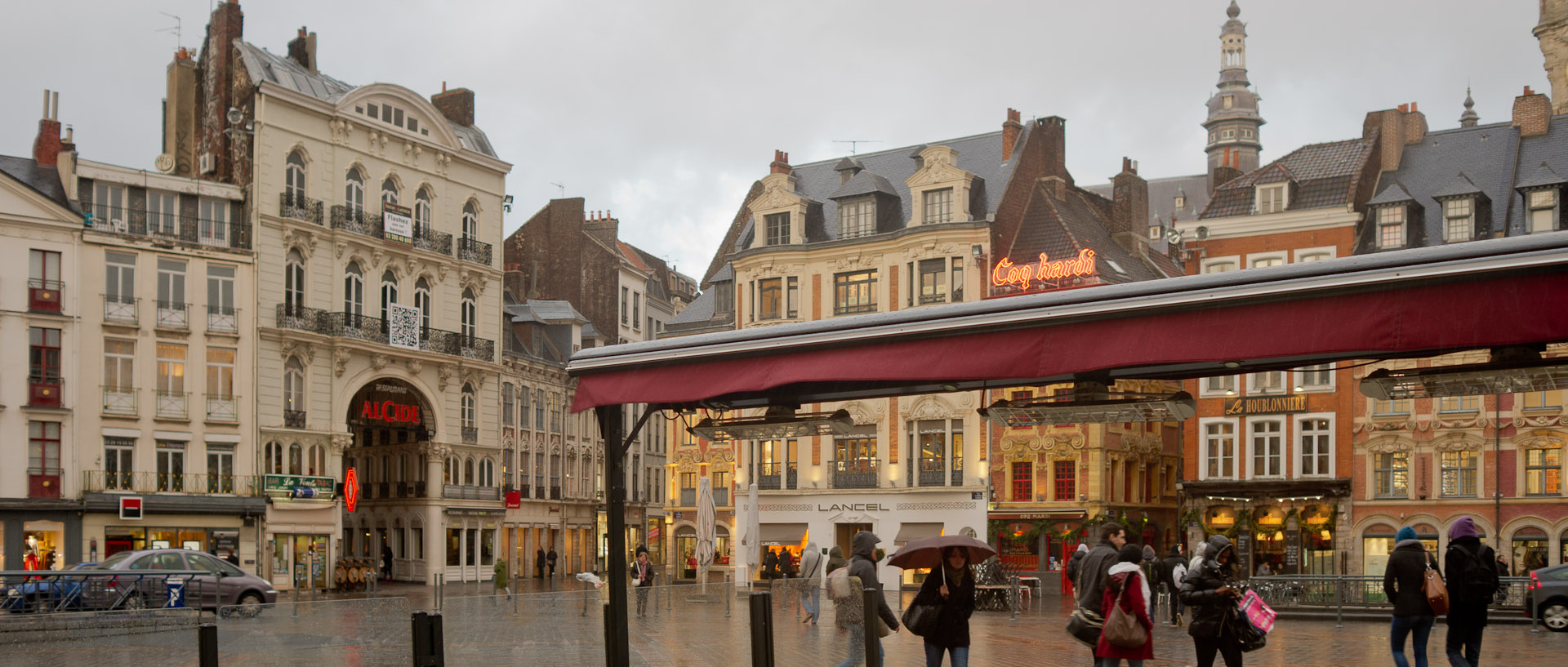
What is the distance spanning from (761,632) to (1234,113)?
124 m

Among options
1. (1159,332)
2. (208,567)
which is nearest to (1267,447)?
(208,567)

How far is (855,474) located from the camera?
5488cm

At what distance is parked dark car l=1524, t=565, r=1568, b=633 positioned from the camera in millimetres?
26047

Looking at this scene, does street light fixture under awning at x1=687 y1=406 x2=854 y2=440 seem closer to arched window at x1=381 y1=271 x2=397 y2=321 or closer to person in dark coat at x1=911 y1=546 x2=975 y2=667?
person in dark coat at x1=911 y1=546 x2=975 y2=667

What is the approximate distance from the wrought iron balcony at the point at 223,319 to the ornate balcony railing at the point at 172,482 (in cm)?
452

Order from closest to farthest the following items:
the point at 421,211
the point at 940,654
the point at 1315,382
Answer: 1. the point at 940,654
2. the point at 1315,382
3. the point at 421,211

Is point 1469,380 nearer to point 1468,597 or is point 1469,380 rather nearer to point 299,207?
point 1468,597

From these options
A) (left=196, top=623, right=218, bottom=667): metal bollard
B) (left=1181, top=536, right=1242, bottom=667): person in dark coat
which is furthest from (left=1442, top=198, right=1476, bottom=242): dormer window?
(left=196, top=623, right=218, bottom=667): metal bollard

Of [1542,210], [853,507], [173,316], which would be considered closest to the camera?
[1542,210]

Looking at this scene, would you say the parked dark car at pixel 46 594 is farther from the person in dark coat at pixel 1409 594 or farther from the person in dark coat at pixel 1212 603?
the person in dark coat at pixel 1409 594

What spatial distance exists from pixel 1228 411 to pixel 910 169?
16.1 metres

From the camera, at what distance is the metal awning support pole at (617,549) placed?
12375 mm

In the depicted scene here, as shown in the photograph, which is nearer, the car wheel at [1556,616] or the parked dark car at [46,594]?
the parked dark car at [46,594]

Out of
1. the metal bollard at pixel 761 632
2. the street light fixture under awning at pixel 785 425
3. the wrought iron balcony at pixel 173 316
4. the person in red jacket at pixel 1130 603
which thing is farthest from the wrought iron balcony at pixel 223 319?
the person in red jacket at pixel 1130 603
